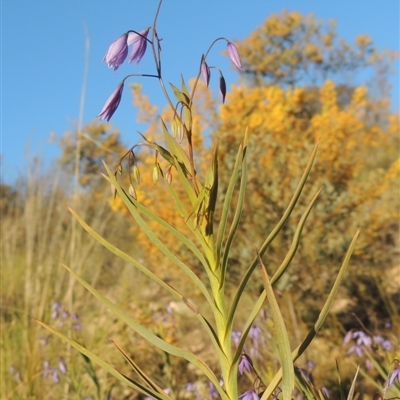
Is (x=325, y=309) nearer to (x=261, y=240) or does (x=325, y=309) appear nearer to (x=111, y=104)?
(x=111, y=104)

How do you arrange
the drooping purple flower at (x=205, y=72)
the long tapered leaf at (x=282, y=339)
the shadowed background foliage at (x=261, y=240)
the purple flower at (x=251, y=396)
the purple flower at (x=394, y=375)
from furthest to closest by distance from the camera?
the shadowed background foliage at (x=261, y=240) < the purple flower at (x=394, y=375) < the purple flower at (x=251, y=396) < the drooping purple flower at (x=205, y=72) < the long tapered leaf at (x=282, y=339)

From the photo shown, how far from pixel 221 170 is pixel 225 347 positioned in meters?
3.23

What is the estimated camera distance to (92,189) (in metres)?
7.06

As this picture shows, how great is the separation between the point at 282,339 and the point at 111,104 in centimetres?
46

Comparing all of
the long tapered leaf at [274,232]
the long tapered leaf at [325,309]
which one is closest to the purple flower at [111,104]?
the long tapered leaf at [274,232]

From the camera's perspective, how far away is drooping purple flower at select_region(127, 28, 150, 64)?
3.14ft

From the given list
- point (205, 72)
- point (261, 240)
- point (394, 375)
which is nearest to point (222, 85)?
point (205, 72)

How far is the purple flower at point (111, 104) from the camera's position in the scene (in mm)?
947

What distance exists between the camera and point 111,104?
953mm

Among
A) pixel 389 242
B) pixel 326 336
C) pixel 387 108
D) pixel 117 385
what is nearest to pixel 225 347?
pixel 117 385

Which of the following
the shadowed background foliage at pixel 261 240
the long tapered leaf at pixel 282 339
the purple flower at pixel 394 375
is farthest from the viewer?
the shadowed background foliage at pixel 261 240

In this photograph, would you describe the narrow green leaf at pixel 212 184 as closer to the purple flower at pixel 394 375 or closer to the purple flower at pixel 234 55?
the purple flower at pixel 234 55

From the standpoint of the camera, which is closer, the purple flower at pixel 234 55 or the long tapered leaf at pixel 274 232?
the long tapered leaf at pixel 274 232

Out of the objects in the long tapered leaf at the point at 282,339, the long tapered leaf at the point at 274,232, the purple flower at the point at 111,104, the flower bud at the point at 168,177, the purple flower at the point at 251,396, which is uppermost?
the purple flower at the point at 111,104
